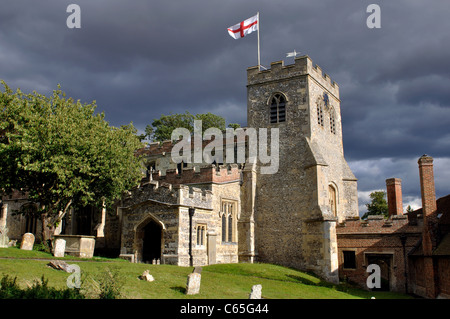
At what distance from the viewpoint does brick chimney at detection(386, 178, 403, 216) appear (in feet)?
86.4

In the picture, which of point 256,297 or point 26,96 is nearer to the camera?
point 256,297

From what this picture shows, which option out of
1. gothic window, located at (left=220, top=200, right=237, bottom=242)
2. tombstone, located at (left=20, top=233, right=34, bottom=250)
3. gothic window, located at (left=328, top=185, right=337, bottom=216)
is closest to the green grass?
tombstone, located at (left=20, top=233, right=34, bottom=250)

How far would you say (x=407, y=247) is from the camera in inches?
870

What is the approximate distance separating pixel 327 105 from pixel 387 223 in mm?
9604

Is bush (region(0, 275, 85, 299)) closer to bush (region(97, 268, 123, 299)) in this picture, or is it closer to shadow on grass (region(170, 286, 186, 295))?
bush (region(97, 268, 123, 299))

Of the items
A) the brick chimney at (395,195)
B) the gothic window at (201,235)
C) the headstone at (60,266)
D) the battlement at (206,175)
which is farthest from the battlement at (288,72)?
the headstone at (60,266)

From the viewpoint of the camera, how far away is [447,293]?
57.2 ft

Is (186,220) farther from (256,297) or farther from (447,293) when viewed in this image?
(447,293)

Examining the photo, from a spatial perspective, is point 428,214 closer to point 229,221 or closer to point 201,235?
point 229,221

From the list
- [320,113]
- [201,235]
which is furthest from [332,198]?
[201,235]

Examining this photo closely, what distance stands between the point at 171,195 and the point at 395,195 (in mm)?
15255

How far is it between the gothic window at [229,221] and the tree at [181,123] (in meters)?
21.1

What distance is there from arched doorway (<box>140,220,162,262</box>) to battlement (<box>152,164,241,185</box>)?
3.51 metres
